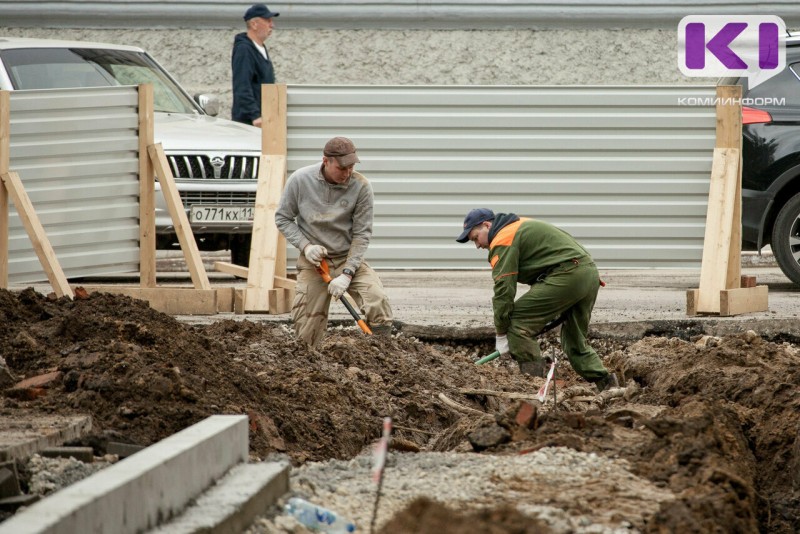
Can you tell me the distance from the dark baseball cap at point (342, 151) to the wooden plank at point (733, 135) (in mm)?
3110

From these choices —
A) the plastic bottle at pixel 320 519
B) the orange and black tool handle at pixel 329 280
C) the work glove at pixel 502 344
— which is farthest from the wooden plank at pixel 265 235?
the plastic bottle at pixel 320 519

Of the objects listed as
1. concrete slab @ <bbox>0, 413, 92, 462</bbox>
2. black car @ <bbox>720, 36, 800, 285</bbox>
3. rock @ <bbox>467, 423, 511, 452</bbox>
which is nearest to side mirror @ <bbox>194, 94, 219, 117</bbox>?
black car @ <bbox>720, 36, 800, 285</bbox>

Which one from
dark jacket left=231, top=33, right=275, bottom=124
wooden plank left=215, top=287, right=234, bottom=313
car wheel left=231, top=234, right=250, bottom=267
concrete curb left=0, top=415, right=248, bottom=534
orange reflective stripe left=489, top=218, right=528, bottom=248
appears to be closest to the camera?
concrete curb left=0, top=415, right=248, bottom=534

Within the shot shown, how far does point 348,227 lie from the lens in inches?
346

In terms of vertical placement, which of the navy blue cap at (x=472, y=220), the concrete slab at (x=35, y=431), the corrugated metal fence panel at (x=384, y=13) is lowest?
the concrete slab at (x=35, y=431)

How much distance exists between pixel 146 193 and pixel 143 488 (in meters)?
6.43

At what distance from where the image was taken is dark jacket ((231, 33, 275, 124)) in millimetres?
12453

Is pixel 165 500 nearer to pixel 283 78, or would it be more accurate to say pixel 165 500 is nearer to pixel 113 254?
pixel 113 254

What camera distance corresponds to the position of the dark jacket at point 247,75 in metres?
12.5

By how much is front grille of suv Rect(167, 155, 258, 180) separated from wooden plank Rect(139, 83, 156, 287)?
5.41ft

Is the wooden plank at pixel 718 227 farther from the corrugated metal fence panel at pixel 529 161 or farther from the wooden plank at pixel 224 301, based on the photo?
the wooden plank at pixel 224 301

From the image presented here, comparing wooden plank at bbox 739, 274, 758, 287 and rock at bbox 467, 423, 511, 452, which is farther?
wooden plank at bbox 739, 274, 758, 287

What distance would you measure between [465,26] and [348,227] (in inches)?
306

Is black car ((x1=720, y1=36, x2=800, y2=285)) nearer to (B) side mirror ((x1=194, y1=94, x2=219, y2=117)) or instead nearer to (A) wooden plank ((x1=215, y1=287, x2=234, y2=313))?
(A) wooden plank ((x1=215, y1=287, x2=234, y2=313))
